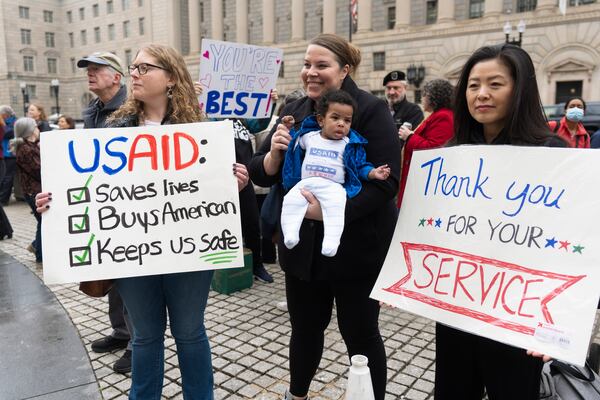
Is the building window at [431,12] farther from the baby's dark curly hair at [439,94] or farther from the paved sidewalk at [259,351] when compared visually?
the paved sidewalk at [259,351]

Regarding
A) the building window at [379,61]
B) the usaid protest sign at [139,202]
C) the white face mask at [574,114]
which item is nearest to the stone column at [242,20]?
the building window at [379,61]

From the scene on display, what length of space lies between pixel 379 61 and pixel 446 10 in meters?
5.80

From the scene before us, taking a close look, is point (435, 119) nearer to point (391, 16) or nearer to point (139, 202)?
point (139, 202)

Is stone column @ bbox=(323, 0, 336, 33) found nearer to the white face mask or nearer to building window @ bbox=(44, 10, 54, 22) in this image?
the white face mask

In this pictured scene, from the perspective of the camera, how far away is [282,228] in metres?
2.30

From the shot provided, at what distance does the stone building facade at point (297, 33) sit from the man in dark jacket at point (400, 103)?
57.6 ft

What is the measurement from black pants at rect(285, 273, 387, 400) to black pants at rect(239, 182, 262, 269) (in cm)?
278

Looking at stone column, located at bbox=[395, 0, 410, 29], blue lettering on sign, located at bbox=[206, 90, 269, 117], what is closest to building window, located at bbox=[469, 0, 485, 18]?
stone column, located at bbox=[395, 0, 410, 29]

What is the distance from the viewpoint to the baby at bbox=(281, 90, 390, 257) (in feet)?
7.04

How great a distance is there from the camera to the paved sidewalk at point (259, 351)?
308 cm

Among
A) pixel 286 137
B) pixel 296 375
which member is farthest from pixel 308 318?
pixel 286 137

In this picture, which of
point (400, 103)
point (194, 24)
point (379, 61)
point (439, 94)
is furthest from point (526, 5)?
point (439, 94)

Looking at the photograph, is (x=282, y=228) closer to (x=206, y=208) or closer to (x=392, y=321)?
(x=206, y=208)

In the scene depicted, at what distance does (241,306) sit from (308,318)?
7.35 ft
